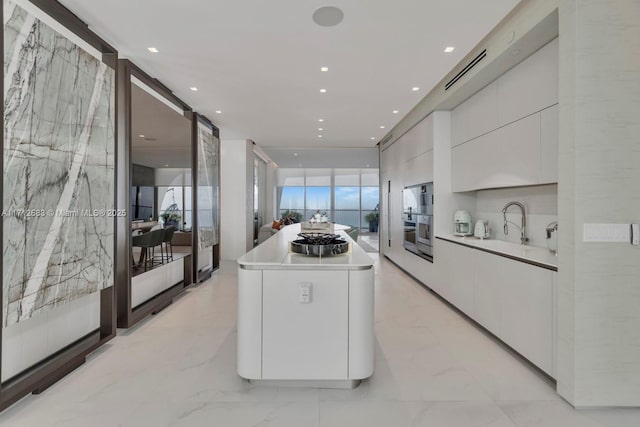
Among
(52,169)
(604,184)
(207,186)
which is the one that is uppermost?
(207,186)

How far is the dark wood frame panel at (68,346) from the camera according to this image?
6.77 feet

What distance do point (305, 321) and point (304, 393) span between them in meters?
0.48

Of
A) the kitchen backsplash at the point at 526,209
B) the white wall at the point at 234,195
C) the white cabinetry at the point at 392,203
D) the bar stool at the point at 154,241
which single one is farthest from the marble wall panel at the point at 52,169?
the white cabinetry at the point at 392,203

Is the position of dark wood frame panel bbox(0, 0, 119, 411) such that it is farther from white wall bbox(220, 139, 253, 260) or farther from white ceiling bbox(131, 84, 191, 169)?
white wall bbox(220, 139, 253, 260)

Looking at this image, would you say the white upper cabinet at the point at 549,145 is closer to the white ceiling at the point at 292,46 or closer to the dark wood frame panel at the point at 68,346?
the white ceiling at the point at 292,46

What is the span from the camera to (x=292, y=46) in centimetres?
300

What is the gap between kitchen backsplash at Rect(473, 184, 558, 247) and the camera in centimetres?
305

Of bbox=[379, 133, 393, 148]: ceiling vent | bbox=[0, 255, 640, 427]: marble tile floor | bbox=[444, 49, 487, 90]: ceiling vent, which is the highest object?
bbox=[379, 133, 393, 148]: ceiling vent

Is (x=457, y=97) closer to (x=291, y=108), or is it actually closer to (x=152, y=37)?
(x=291, y=108)

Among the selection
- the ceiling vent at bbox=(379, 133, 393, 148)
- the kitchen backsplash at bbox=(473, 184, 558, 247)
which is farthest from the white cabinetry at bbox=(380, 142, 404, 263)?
the kitchen backsplash at bbox=(473, 184, 558, 247)

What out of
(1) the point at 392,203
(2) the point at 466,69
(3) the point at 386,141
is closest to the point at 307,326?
(2) the point at 466,69

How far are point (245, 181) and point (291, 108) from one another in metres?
2.81

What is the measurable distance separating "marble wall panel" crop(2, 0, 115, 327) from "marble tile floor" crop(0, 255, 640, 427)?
2.04ft

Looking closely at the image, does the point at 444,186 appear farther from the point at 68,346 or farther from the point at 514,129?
the point at 68,346
